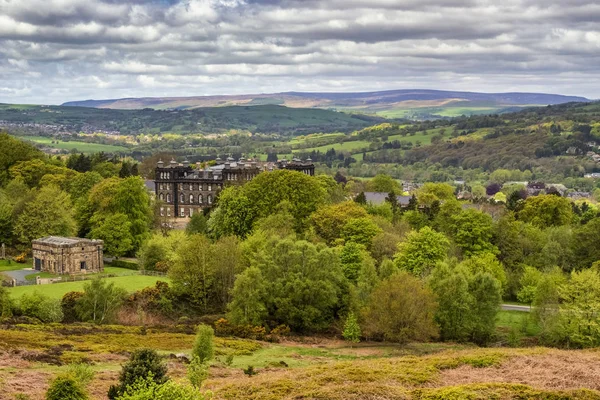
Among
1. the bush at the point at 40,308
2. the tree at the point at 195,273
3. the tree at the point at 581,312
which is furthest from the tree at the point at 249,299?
the tree at the point at 581,312

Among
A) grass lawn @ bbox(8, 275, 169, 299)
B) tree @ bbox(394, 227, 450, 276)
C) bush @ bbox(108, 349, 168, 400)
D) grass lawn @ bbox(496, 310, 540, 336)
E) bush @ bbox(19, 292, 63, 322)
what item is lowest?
grass lawn @ bbox(496, 310, 540, 336)

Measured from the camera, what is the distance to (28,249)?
320 ft

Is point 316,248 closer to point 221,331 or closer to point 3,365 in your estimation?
point 221,331

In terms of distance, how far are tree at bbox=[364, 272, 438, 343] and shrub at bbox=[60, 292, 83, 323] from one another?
26836 mm

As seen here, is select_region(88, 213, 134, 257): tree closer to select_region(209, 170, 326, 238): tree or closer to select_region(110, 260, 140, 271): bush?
select_region(110, 260, 140, 271): bush

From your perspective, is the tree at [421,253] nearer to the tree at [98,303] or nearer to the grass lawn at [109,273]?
the tree at [98,303]

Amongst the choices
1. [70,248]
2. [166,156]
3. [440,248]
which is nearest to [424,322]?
[440,248]

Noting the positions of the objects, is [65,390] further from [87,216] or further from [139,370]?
[87,216]

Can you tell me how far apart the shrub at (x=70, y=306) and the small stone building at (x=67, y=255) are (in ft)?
58.6

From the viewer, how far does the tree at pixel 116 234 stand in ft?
314

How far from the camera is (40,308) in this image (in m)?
66.3

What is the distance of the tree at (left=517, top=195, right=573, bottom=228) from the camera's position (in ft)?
342

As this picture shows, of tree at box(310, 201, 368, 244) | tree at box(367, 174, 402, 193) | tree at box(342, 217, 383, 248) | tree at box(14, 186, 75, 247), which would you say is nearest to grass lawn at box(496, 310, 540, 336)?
tree at box(342, 217, 383, 248)

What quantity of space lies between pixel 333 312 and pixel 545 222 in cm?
4700
